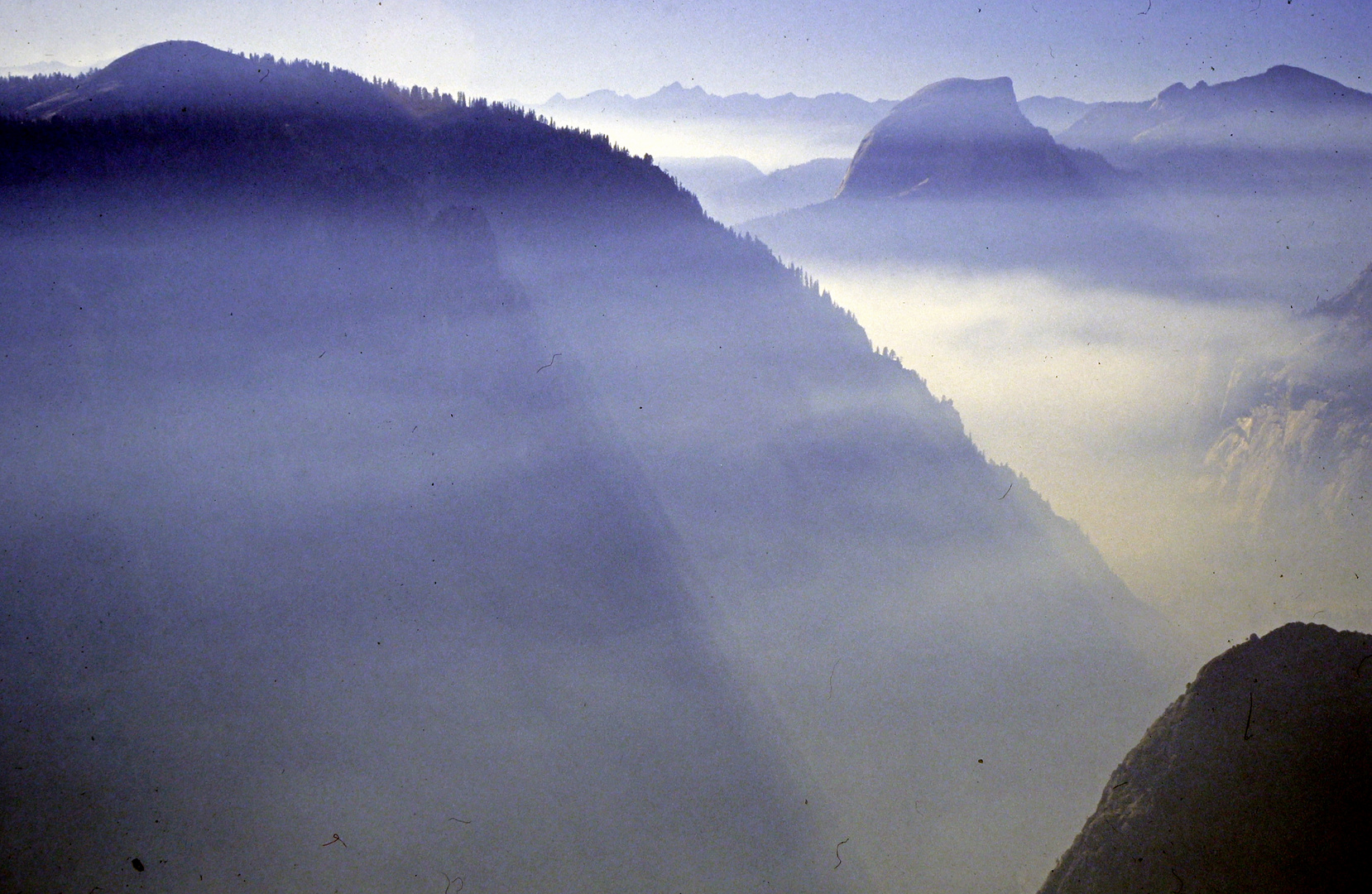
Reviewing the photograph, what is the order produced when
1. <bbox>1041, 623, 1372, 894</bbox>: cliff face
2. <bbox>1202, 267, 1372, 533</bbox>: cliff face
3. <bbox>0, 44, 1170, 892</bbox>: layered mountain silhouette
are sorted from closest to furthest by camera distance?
<bbox>1041, 623, 1372, 894</bbox>: cliff face < <bbox>0, 44, 1170, 892</bbox>: layered mountain silhouette < <bbox>1202, 267, 1372, 533</bbox>: cliff face

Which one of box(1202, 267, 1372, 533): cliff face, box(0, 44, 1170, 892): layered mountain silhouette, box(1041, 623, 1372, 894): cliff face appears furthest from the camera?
box(1202, 267, 1372, 533): cliff face

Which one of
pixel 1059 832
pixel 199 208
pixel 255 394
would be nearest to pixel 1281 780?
pixel 1059 832

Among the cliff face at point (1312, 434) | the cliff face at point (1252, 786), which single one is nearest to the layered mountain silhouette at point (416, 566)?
the cliff face at point (1252, 786)

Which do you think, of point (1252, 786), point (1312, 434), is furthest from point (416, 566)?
point (1312, 434)

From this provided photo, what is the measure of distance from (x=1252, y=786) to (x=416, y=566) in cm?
5401

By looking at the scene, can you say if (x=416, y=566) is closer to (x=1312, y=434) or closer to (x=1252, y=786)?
(x=1252, y=786)

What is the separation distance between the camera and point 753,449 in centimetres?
9175

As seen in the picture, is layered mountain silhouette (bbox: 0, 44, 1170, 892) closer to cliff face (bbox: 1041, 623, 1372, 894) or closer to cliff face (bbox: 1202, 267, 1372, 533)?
cliff face (bbox: 1041, 623, 1372, 894)

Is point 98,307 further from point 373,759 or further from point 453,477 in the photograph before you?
point 373,759

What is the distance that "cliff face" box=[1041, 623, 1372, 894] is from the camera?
14.5 metres

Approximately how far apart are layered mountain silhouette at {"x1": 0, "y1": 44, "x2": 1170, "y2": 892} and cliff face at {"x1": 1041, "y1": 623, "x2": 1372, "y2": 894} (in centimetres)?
4097

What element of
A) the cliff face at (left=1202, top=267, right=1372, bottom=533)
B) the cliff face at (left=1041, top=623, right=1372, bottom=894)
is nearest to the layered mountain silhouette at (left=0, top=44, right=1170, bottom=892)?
the cliff face at (left=1041, top=623, right=1372, bottom=894)

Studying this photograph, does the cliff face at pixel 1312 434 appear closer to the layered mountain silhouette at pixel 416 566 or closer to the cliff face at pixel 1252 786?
the layered mountain silhouette at pixel 416 566

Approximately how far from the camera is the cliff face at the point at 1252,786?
47.5ft
